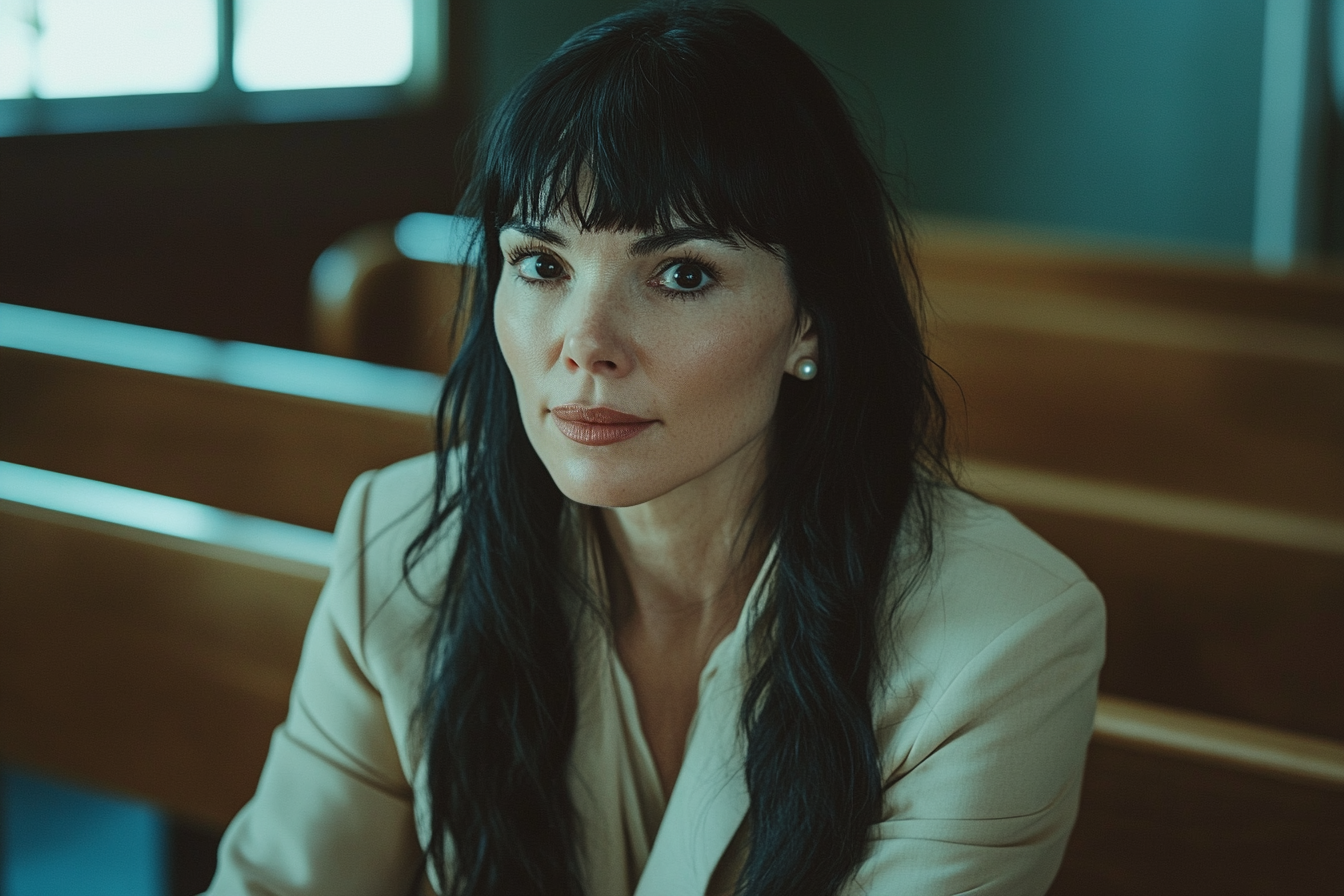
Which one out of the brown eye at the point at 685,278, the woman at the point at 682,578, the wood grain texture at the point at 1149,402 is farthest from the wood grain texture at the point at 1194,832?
the wood grain texture at the point at 1149,402

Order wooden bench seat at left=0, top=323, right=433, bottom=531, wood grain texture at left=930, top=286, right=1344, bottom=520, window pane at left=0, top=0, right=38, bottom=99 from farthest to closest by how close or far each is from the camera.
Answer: window pane at left=0, top=0, right=38, bottom=99 < wood grain texture at left=930, top=286, right=1344, bottom=520 < wooden bench seat at left=0, top=323, right=433, bottom=531

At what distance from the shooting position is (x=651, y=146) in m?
0.97

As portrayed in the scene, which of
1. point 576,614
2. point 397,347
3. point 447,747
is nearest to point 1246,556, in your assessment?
point 576,614

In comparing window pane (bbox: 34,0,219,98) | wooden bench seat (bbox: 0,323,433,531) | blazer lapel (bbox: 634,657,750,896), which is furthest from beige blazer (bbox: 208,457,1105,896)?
window pane (bbox: 34,0,219,98)

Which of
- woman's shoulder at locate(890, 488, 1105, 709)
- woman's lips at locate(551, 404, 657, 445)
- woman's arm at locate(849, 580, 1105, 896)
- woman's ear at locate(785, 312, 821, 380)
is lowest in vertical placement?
woman's arm at locate(849, 580, 1105, 896)

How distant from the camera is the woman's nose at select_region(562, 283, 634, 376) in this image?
1.01m

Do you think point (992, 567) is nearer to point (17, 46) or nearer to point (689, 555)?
point (689, 555)

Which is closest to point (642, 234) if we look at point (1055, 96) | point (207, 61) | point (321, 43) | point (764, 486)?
point (764, 486)

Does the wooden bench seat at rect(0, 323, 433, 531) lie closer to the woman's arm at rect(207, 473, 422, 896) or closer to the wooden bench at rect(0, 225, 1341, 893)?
the wooden bench at rect(0, 225, 1341, 893)

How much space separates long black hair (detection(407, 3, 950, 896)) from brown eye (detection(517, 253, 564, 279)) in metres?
0.04

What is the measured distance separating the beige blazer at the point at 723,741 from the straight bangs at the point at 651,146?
36 centimetres

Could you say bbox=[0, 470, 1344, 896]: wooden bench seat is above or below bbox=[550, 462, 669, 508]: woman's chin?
below

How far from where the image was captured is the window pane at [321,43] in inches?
188

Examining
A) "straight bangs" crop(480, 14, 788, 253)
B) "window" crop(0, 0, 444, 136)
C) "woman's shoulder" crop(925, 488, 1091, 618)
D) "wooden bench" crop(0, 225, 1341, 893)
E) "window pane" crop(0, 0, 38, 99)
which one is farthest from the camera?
"window" crop(0, 0, 444, 136)
